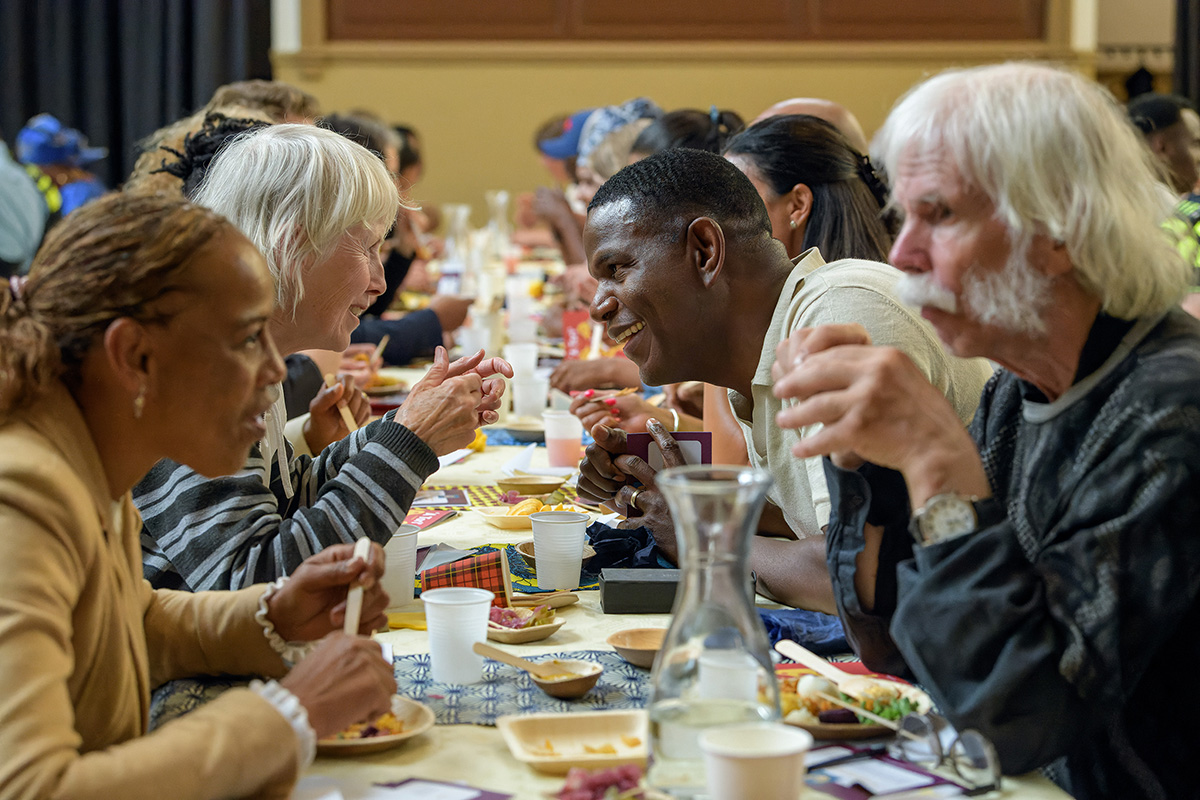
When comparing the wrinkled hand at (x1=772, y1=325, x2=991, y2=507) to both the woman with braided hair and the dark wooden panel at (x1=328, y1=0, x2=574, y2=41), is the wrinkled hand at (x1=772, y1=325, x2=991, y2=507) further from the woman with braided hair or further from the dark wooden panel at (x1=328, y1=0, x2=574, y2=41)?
the dark wooden panel at (x1=328, y1=0, x2=574, y2=41)

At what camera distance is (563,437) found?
2.70 m

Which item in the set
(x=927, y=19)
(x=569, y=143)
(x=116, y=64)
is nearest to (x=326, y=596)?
(x=569, y=143)

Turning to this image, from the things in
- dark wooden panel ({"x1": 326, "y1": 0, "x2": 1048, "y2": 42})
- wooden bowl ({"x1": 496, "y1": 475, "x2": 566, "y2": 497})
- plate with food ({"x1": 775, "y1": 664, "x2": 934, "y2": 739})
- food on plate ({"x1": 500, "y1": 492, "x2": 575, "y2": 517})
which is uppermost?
dark wooden panel ({"x1": 326, "y1": 0, "x2": 1048, "y2": 42})

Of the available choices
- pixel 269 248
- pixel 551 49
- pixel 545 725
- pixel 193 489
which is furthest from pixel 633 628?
pixel 551 49

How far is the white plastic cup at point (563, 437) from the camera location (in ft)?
8.84

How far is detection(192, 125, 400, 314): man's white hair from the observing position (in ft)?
6.27

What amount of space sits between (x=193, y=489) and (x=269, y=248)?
18.0 inches

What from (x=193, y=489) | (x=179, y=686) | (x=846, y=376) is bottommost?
(x=179, y=686)

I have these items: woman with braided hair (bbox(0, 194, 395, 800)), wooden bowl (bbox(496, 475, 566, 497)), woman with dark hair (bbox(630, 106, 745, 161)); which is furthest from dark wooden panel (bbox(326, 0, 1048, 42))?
woman with braided hair (bbox(0, 194, 395, 800))

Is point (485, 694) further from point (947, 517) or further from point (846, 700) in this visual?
point (947, 517)

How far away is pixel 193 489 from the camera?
5.41 feet

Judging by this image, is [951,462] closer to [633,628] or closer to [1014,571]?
[1014,571]

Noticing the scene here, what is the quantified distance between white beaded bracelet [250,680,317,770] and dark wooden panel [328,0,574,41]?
8.81 metres

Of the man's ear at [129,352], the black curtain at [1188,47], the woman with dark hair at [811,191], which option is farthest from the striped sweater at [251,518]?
the black curtain at [1188,47]
